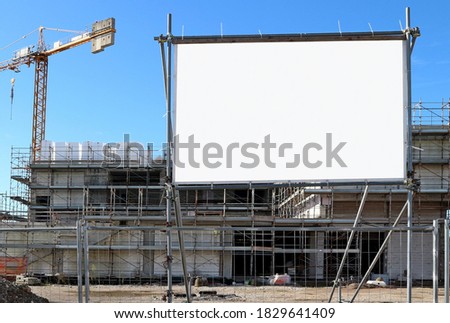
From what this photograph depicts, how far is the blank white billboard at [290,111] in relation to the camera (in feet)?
26.1

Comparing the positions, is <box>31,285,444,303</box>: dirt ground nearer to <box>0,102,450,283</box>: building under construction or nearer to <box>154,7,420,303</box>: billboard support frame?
<box>0,102,450,283</box>: building under construction

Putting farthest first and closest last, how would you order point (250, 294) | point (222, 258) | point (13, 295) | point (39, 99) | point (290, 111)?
point (39, 99) → point (222, 258) → point (250, 294) → point (13, 295) → point (290, 111)

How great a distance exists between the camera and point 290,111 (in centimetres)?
809

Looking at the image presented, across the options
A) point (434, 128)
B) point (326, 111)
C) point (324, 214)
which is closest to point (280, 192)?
point (324, 214)

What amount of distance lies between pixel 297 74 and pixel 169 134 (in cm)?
208

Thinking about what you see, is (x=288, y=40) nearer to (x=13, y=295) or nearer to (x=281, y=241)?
(x=13, y=295)

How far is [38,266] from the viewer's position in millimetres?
32031

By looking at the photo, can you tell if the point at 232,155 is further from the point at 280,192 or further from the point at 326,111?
the point at 280,192

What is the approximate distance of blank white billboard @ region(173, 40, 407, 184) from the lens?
7.97 meters

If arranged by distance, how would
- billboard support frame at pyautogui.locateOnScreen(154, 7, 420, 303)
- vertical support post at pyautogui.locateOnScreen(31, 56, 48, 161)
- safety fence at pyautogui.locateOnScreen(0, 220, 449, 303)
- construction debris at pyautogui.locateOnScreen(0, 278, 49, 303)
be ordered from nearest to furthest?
1. billboard support frame at pyautogui.locateOnScreen(154, 7, 420, 303)
2. construction debris at pyautogui.locateOnScreen(0, 278, 49, 303)
3. safety fence at pyautogui.locateOnScreen(0, 220, 449, 303)
4. vertical support post at pyautogui.locateOnScreen(31, 56, 48, 161)

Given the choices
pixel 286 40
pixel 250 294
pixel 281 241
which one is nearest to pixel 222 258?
pixel 281 241

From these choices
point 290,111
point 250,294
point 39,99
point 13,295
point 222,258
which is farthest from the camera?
point 39,99

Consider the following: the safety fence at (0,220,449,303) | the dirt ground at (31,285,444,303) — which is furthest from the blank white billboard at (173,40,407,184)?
the safety fence at (0,220,449,303)
